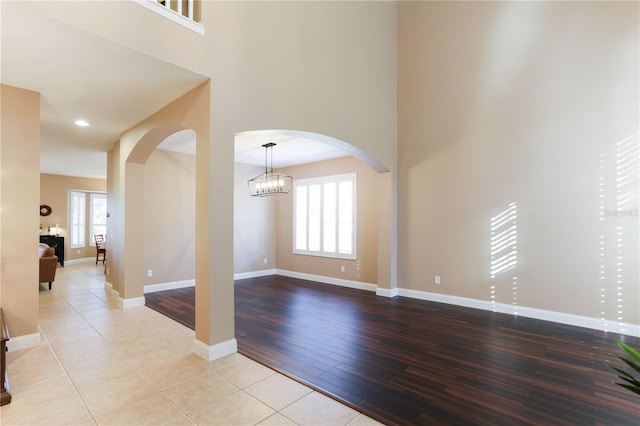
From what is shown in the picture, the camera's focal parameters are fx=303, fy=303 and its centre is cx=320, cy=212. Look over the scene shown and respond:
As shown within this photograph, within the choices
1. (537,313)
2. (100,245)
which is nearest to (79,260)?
(100,245)

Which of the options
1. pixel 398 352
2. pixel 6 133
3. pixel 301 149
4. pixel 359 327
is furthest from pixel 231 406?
pixel 301 149

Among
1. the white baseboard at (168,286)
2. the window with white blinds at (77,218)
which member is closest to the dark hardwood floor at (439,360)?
the white baseboard at (168,286)

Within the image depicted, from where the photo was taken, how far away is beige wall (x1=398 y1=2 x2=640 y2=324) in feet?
12.6

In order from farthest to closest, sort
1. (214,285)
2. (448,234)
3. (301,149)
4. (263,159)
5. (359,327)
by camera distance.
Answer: (263,159) → (301,149) → (448,234) → (359,327) → (214,285)

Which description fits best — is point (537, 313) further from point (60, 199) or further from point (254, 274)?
point (60, 199)

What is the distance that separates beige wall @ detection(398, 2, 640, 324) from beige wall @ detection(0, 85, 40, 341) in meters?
5.30

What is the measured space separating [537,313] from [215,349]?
170 inches

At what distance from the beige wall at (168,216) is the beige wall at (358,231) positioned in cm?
228

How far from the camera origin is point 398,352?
3.23 m

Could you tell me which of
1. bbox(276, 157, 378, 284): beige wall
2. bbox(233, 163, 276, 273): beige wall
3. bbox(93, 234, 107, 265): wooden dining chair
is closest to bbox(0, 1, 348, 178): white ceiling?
bbox(276, 157, 378, 284): beige wall

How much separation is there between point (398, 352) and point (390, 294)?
7.88ft

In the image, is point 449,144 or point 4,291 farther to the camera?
point 449,144

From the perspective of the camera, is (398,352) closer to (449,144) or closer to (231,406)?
(231,406)

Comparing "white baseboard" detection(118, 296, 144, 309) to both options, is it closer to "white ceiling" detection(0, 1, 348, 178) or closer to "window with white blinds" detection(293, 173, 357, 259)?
"white ceiling" detection(0, 1, 348, 178)
